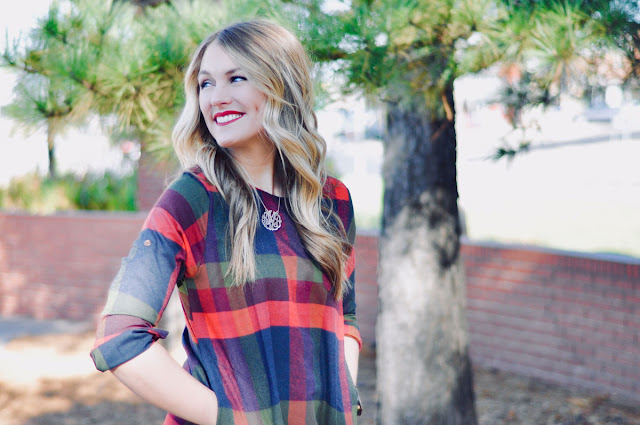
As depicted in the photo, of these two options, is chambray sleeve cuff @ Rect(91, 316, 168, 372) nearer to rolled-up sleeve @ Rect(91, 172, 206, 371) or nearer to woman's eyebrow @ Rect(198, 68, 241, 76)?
rolled-up sleeve @ Rect(91, 172, 206, 371)

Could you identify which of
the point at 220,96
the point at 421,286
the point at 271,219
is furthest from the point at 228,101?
the point at 421,286

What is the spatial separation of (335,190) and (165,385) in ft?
2.68

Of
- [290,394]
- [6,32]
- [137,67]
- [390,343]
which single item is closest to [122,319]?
[290,394]

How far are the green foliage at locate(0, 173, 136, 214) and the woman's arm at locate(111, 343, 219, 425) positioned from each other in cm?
774

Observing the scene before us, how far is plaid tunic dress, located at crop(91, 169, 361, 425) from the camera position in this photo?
1306mm

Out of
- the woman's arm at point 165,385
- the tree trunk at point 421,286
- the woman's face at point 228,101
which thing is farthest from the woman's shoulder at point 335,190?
the tree trunk at point 421,286

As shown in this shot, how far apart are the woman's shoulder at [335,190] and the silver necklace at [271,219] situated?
0.24m

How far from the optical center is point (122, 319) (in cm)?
128

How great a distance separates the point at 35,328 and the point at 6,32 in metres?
5.82

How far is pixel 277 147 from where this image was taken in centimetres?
173

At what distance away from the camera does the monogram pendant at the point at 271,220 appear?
1.61 meters

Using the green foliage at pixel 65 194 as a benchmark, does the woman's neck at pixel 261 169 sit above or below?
above

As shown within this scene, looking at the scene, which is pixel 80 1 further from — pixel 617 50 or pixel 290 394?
pixel 617 50

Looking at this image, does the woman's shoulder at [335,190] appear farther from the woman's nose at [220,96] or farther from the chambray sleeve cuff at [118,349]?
the chambray sleeve cuff at [118,349]
